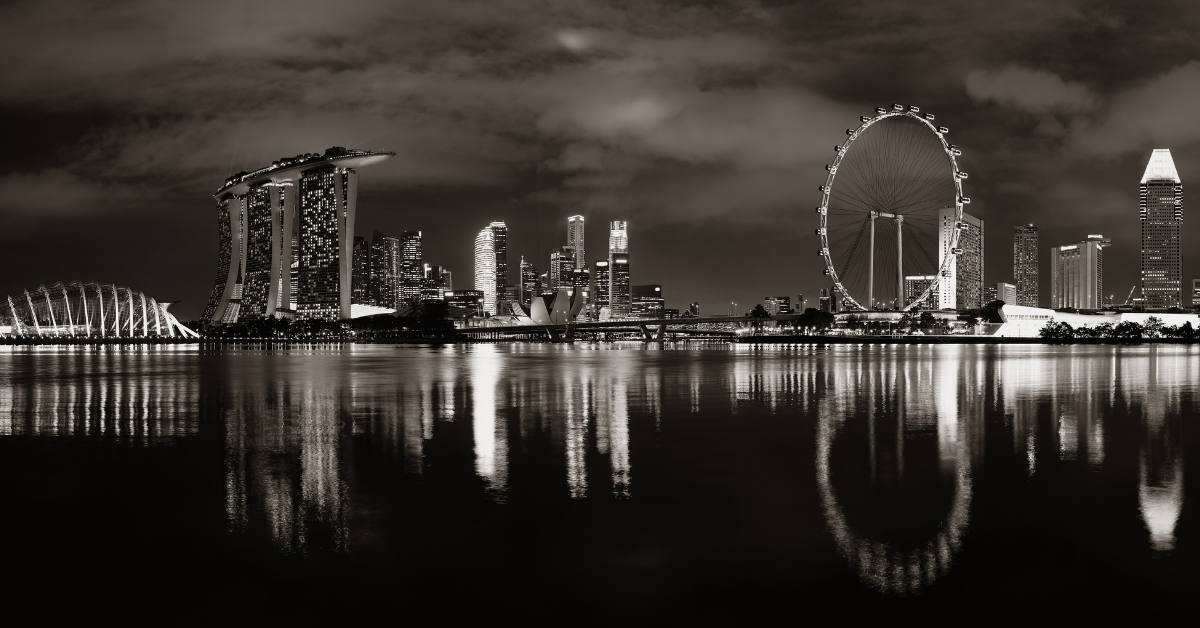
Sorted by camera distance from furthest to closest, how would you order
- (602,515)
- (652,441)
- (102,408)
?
(102,408)
(652,441)
(602,515)

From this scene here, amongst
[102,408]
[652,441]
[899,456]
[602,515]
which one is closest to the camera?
[602,515]

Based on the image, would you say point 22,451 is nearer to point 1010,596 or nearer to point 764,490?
point 764,490

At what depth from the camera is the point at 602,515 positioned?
11.2 meters

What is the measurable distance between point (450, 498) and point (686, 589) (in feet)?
16.0

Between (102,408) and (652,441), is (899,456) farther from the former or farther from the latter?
(102,408)

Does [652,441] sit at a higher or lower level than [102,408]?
higher

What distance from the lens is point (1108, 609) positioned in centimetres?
784

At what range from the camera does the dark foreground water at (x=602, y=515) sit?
320 inches

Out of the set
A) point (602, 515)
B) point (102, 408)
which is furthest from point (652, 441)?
point (102, 408)

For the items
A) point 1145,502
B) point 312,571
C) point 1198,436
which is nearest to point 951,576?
point 1145,502

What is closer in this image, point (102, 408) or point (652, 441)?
point (652, 441)

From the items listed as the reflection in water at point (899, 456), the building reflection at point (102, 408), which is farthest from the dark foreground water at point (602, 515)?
the building reflection at point (102, 408)

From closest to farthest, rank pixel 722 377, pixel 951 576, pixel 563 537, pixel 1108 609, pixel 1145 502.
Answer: pixel 1108 609
pixel 951 576
pixel 563 537
pixel 1145 502
pixel 722 377

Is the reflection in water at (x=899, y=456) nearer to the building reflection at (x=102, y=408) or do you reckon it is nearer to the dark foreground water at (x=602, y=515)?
the dark foreground water at (x=602, y=515)
